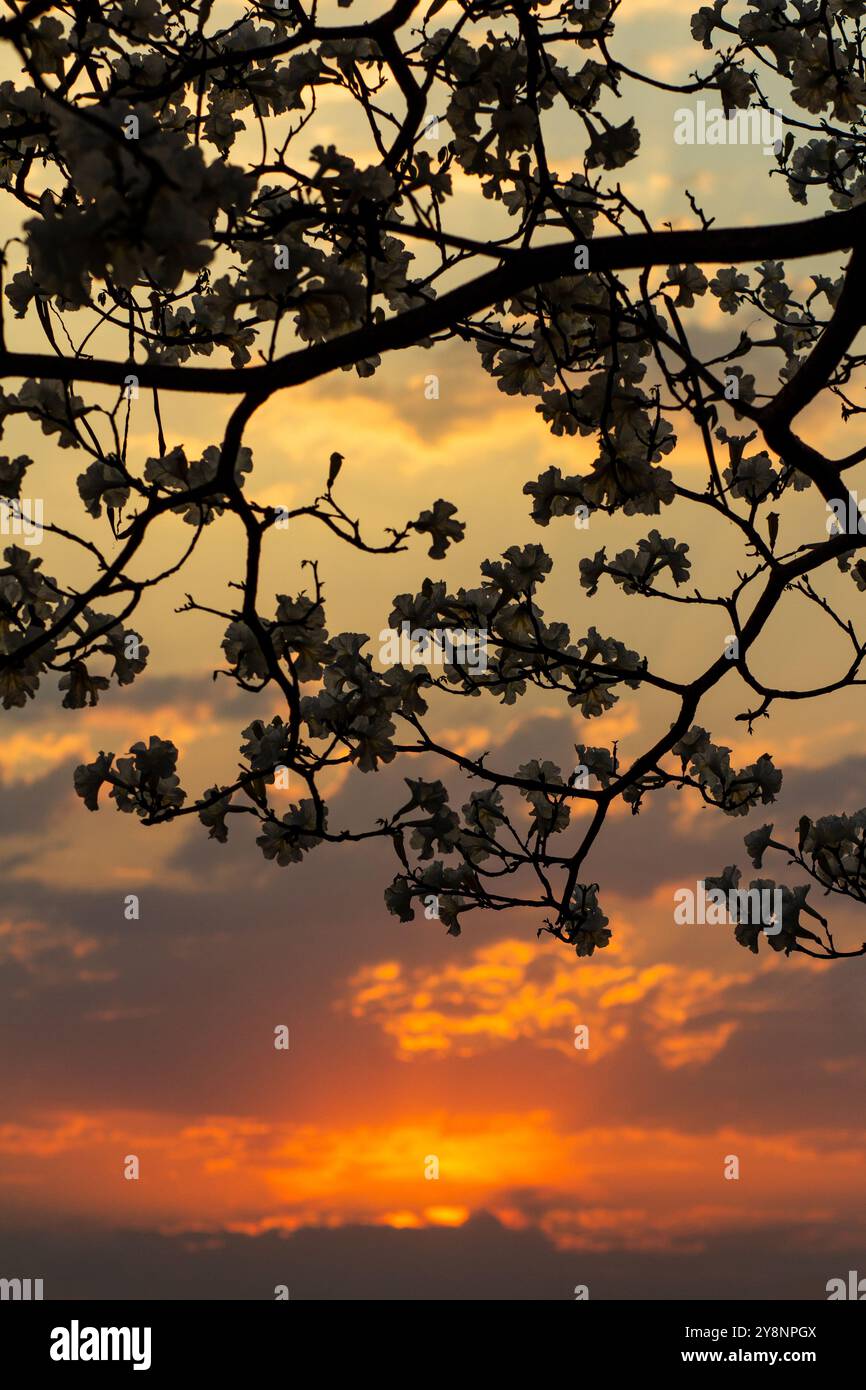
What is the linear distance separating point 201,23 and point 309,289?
2.77 meters

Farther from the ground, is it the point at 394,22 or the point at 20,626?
the point at 394,22

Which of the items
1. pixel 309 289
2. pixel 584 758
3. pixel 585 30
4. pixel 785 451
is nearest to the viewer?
pixel 309 289

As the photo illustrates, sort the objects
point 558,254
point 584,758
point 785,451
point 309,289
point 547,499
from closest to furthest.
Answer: point 558,254
point 309,289
point 785,451
point 547,499
point 584,758

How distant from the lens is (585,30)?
23.1 feet

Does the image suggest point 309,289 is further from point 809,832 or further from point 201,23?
point 809,832

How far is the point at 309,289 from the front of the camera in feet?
15.6

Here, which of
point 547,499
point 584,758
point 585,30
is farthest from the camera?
point 584,758

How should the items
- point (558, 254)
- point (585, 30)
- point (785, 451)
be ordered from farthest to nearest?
point (585, 30)
point (785, 451)
point (558, 254)

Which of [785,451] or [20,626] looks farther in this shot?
[20,626]

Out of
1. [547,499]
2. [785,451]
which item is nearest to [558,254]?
[785,451]
